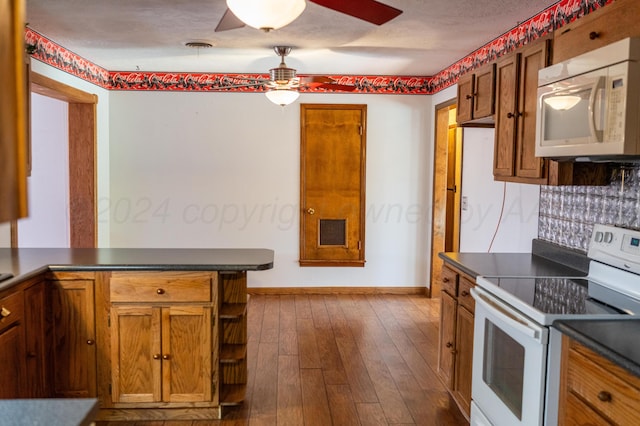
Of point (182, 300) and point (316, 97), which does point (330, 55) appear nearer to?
point (316, 97)

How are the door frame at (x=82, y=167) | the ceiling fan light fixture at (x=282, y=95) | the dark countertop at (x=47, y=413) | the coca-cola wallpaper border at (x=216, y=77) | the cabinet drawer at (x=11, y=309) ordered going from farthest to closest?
the door frame at (x=82, y=167)
the ceiling fan light fixture at (x=282, y=95)
the coca-cola wallpaper border at (x=216, y=77)
the cabinet drawer at (x=11, y=309)
the dark countertop at (x=47, y=413)

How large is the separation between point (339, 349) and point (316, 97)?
2777 mm

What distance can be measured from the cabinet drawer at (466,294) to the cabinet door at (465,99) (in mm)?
1145

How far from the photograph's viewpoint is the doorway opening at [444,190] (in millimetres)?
5695

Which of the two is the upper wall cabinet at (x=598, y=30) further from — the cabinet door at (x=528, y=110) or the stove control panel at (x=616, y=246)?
the stove control panel at (x=616, y=246)

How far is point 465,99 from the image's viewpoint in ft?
11.8

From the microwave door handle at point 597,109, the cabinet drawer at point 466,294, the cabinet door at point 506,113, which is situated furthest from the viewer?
the cabinet door at point 506,113

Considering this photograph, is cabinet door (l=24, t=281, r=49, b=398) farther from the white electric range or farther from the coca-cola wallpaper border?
the white electric range

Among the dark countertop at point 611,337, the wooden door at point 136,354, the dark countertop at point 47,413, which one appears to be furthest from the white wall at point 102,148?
the dark countertop at point 611,337

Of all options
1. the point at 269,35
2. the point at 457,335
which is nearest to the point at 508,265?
the point at 457,335

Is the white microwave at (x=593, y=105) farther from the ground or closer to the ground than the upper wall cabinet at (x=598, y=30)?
closer to the ground

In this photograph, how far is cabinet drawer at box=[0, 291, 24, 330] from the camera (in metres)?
2.47

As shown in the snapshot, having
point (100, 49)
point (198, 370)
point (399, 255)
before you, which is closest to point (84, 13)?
point (100, 49)

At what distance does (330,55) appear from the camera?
15.3 ft
